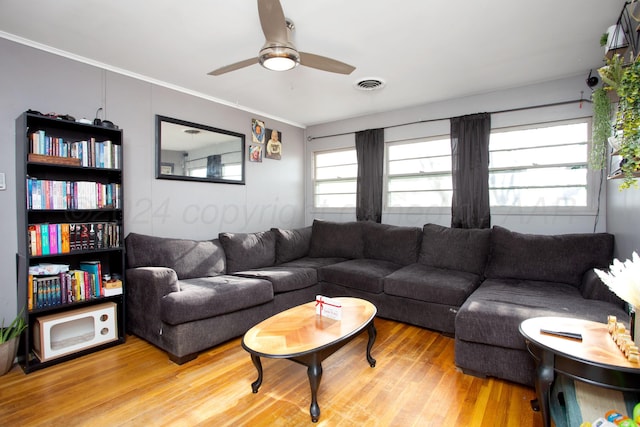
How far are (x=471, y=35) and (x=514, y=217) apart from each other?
2.05 meters

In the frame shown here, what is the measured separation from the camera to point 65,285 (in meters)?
2.44

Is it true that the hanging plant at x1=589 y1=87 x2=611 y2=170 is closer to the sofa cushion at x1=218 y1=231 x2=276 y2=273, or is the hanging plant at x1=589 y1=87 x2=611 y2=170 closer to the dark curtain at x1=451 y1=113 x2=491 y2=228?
the dark curtain at x1=451 y1=113 x2=491 y2=228

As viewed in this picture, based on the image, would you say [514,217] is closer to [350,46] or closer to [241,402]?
[350,46]

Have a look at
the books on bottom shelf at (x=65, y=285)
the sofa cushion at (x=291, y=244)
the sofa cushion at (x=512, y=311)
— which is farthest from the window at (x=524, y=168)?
the books on bottom shelf at (x=65, y=285)

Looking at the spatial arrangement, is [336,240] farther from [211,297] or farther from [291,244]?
[211,297]

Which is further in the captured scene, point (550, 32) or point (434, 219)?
point (434, 219)

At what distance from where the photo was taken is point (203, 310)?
2461mm

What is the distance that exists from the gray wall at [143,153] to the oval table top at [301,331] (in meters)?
1.90

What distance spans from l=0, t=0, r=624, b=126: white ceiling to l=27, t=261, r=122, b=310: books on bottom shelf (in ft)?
5.79

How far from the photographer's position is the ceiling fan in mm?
1697

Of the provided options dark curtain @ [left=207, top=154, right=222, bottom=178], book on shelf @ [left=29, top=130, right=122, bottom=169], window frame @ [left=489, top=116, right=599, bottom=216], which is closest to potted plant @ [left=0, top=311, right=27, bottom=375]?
book on shelf @ [left=29, top=130, right=122, bottom=169]

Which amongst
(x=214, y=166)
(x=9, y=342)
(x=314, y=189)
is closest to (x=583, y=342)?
(x=9, y=342)

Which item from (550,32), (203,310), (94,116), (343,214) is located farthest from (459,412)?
(94,116)

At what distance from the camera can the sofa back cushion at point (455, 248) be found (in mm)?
3264
